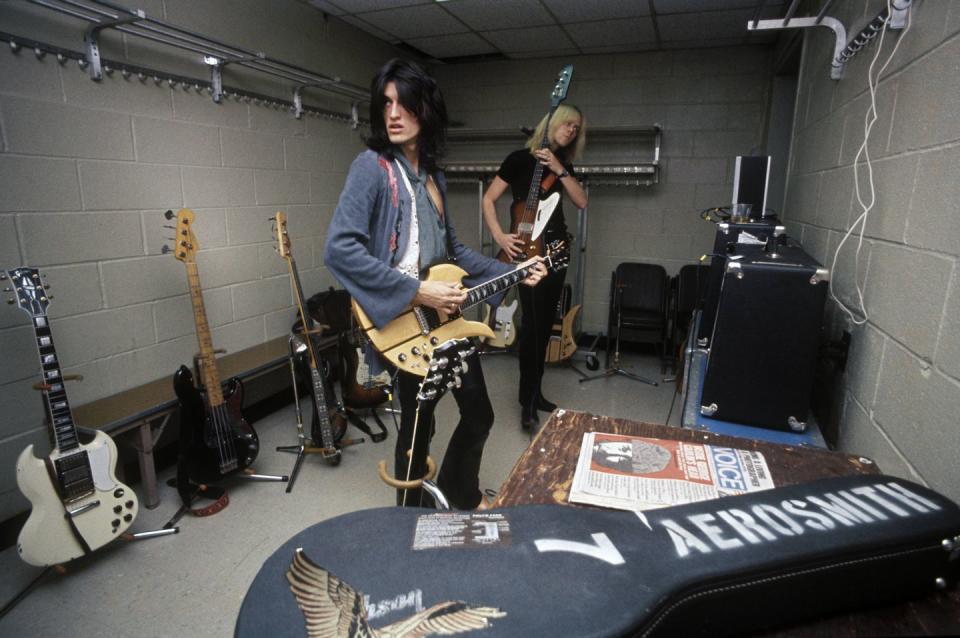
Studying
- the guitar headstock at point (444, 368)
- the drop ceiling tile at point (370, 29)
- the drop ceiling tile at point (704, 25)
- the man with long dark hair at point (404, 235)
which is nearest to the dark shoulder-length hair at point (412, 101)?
the man with long dark hair at point (404, 235)

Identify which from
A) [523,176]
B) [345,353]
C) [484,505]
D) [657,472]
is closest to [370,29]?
[523,176]

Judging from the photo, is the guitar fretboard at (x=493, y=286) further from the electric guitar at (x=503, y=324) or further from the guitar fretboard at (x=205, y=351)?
the electric guitar at (x=503, y=324)

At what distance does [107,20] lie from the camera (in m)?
2.00

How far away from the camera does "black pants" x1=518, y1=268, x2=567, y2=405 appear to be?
2771 mm

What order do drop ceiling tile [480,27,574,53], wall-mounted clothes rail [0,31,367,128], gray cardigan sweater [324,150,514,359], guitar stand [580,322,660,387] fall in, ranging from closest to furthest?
gray cardigan sweater [324,150,514,359], wall-mounted clothes rail [0,31,367,128], drop ceiling tile [480,27,574,53], guitar stand [580,322,660,387]

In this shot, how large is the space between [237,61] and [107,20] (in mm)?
603

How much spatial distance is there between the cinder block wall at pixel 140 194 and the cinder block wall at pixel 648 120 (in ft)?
5.29

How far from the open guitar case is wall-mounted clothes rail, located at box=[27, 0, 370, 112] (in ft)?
4.04

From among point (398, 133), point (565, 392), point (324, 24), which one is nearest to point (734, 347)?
Result: point (398, 133)

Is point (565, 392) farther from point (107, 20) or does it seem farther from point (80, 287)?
point (107, 20)

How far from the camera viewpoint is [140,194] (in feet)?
7.72

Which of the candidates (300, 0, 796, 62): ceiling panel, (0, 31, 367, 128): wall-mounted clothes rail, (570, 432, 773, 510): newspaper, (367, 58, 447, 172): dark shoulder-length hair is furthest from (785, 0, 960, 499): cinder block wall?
(0, 31, 367, 128): wall-mounted clothes rail

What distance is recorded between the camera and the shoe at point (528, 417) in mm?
2928

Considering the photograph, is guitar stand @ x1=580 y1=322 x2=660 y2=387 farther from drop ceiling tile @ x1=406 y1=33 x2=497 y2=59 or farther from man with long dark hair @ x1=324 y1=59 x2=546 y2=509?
drop ceiling tile @ x1=406 y1=33 x2=497 y2=59
